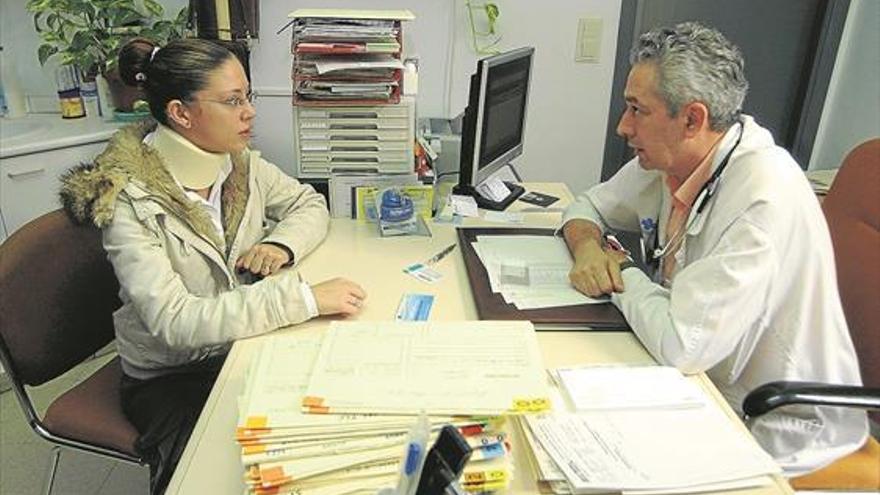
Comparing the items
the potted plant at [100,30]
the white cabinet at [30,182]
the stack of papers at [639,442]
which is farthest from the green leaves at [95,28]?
the stack of papers at [639,442]

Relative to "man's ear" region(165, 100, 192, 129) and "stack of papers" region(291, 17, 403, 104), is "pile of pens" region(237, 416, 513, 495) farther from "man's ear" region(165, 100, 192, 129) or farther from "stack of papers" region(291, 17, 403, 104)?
"stack of papers" region(291, 17, 403, 104)

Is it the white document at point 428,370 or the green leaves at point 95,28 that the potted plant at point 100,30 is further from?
the white document at point 428,370

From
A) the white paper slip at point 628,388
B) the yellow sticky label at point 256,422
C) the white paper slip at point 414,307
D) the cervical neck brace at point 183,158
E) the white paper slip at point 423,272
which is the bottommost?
the white paper slip at point 414,307

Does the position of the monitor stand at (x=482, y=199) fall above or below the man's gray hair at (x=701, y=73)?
below

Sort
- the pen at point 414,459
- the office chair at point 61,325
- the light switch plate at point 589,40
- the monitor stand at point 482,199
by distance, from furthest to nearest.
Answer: the light switch plate at point 589,40, the monitor stand at point 482,199, the office chair at point 61,325, the pen at point 414,459

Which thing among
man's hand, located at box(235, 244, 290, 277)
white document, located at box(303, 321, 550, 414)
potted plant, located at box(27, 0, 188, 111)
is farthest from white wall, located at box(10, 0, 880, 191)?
white document, located at box(303, 321, 550, 414)

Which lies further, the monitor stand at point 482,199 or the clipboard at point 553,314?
the monitor stand at point 482,199

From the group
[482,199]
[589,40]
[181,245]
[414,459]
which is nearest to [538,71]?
[589,40]

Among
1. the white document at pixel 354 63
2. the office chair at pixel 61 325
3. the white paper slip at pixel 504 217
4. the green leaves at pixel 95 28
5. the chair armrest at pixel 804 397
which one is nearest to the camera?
the chair armrest at pixel 804 397

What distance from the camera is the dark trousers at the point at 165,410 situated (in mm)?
1340

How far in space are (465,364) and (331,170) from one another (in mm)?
1045

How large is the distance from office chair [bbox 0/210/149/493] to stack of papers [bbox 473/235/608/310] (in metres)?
0.85

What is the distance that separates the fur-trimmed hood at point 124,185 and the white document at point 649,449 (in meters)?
0.82

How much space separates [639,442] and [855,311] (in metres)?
0.74
